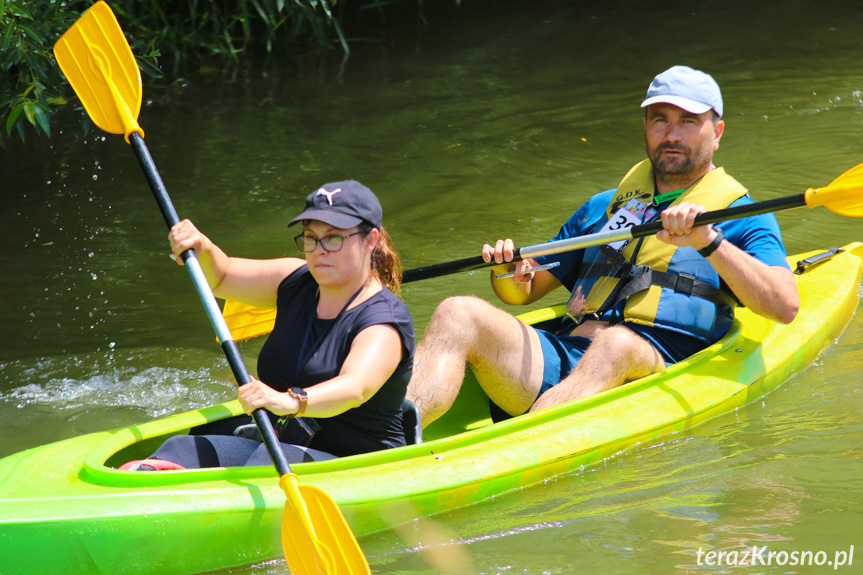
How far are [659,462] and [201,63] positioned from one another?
6.98 m

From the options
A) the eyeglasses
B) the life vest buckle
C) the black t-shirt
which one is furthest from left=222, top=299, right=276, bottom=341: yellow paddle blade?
the life vest buckle

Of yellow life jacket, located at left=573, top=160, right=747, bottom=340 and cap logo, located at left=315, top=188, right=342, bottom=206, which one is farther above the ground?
cap logo, located at left=315, top=188, right=342, bottom=206

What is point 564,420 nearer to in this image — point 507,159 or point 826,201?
point 826,201

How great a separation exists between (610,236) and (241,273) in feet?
4.44

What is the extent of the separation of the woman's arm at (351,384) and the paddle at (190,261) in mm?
137

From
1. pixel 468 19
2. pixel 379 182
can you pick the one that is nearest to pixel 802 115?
pixel 379 182

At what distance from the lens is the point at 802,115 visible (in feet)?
23.8

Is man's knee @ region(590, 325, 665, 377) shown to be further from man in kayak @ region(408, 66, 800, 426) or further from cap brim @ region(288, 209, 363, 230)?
cap brim @ region(288, 209, 363, 230)

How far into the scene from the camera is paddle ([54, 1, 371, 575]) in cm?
237

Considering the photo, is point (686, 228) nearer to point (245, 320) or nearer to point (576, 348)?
point (576, 348)

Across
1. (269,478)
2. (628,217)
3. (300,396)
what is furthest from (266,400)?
(628,217)

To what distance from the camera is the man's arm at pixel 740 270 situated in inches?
122

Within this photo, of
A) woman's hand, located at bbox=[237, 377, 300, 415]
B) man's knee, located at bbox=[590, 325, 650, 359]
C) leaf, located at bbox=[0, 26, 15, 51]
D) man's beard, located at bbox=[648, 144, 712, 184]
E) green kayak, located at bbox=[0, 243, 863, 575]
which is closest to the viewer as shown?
woman's hand, located at bbox=[237, 377, 300, 415]

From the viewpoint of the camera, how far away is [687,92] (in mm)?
3438
